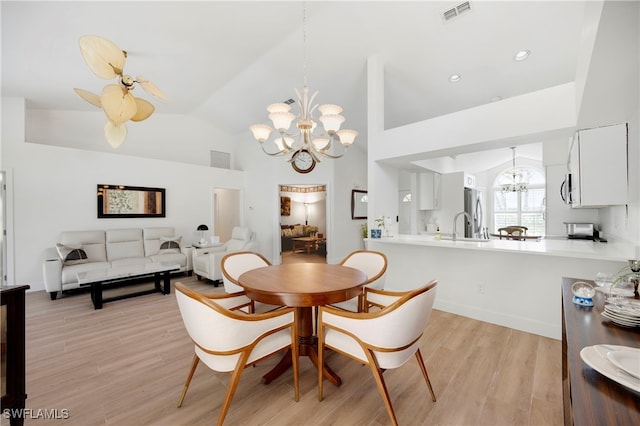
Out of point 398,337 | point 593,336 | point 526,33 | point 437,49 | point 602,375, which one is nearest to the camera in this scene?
point 602,375

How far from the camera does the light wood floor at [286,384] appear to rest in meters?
1.63

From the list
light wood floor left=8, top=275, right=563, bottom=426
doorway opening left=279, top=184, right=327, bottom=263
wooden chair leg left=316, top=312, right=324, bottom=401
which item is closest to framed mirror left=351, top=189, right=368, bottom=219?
doorway opening left=279, top=184, right=327, bottom=263

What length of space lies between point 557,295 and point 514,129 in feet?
5.55

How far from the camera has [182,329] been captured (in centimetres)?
287

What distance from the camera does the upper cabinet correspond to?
2.06m

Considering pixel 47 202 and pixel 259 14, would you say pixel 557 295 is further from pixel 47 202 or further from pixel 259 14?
pixel 47 202

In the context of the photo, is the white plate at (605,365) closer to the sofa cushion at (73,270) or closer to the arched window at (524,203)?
the sofa cushion at (73,270)

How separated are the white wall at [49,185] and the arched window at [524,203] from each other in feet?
30.2

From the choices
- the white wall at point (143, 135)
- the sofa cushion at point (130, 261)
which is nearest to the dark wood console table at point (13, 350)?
the sofa cushion at point (130, 261)

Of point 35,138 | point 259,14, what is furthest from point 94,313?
point 259,14

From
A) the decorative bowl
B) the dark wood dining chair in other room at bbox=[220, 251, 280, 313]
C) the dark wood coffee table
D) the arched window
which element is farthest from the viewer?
the arched window

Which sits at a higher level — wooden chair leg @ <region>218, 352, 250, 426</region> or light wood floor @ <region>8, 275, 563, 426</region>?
wooden chair leg @ <region>218, 352, 250, 426</region>

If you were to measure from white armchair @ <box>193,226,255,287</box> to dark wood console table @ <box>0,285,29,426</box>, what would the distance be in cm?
270

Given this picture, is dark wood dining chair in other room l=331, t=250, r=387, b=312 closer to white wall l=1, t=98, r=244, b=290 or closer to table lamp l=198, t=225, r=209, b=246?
table lamp l=198, t=225, r=209, b=246
